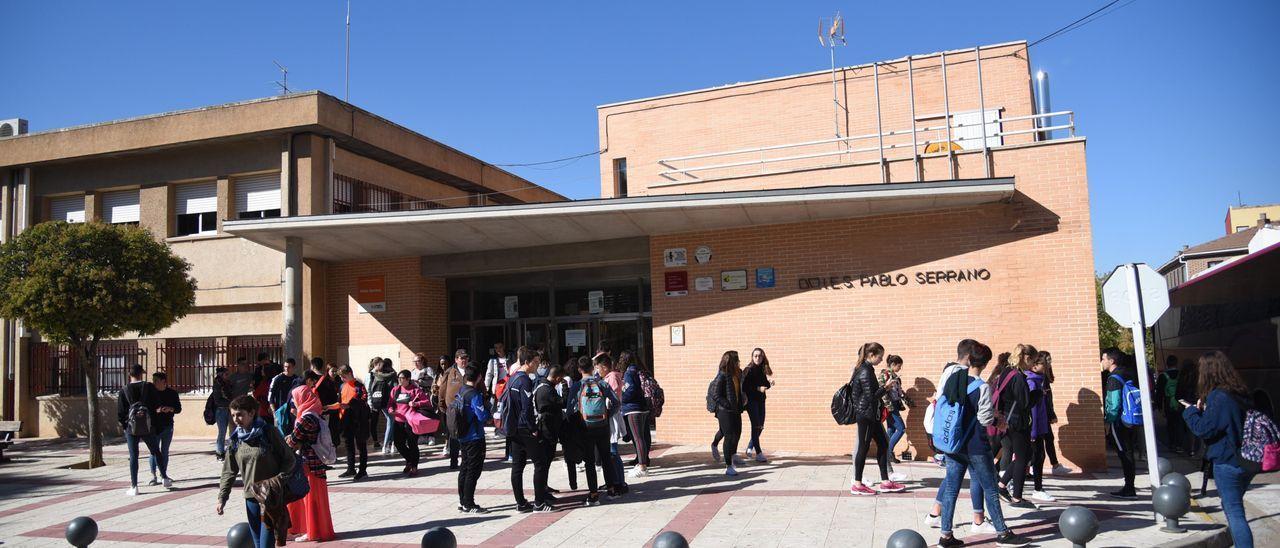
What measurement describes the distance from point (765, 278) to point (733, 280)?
0.53m

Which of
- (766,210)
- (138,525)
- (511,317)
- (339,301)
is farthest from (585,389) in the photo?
(339,301)

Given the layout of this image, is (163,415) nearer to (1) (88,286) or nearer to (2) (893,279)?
(1) (88,286)

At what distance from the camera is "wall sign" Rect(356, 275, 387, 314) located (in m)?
16.4

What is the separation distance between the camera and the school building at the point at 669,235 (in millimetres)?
11094

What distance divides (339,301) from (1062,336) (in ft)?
43.1

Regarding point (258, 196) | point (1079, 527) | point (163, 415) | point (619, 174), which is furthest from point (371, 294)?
point (1079, 527)

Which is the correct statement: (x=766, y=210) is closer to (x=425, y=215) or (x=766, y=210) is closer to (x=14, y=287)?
(x=425, y=215)

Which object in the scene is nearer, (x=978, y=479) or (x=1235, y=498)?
(x=1235, y=498)

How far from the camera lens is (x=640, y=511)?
8.61m

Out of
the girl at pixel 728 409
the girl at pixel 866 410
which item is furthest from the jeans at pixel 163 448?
the girl at pixel 866 410

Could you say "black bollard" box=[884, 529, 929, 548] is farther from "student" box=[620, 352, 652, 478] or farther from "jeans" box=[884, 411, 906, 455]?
"student" box=[620, 352, 652, 478]

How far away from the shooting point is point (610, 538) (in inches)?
296

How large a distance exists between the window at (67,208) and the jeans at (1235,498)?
21629 mm

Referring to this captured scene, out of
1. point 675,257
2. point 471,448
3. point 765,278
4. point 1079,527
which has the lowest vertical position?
point 1079,527
